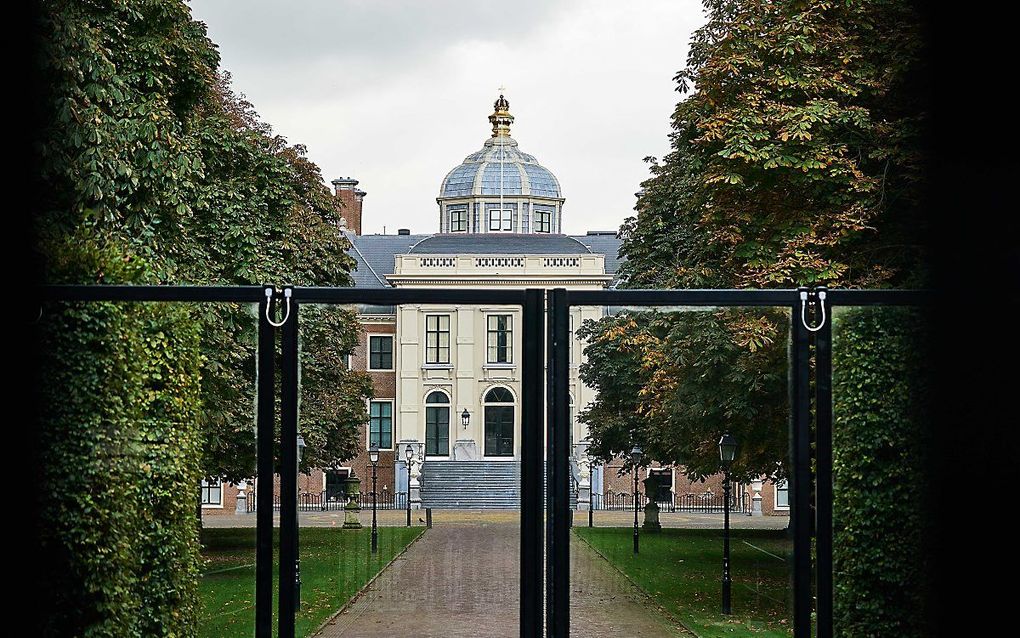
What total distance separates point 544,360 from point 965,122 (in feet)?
18.6

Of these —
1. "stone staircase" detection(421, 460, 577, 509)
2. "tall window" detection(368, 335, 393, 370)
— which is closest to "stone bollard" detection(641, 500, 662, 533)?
"stone staircase" detection(421, 460, 577, 509)

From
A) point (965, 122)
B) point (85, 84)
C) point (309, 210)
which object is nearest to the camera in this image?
point (965, 122)

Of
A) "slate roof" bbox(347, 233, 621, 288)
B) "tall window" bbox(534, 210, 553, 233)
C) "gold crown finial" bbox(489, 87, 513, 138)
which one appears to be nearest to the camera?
"slate roof" bbox(347, 233, 621, 288)

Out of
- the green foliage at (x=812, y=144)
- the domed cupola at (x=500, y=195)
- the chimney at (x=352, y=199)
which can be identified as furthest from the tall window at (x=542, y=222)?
the green foliage at (x=812, y=144)

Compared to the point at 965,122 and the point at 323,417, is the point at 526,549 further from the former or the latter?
the point at 965,122

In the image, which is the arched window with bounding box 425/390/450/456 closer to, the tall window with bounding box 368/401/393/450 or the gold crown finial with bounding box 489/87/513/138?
the tall window with bounding box 368/401/393/450

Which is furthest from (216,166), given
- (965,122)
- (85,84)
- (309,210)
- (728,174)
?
(965,122)

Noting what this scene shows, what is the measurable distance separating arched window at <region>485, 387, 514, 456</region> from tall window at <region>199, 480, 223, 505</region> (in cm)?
95

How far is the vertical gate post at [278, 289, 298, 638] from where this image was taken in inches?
155

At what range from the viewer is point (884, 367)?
13.2 ft

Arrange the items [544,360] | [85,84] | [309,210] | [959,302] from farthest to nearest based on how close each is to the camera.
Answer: [309,210], [85,84], [959,302], [544,360]

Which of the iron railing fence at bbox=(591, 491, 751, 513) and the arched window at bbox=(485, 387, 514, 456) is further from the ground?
the arched window at bbox=(485, 387, 514, 456)

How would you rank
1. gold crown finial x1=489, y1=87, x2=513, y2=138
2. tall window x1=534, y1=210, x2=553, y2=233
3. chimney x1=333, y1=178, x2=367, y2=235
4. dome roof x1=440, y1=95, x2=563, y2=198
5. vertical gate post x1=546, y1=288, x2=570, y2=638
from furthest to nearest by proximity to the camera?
gold crown finial x1=489, y1=87, x2=513, y2=138 < tall window x1=534, y1=210, x2=553, y2=233 < dome roof x1=440, y1=95, x2=563, y2=198 < chimney x1=333, y1=178, x2=367, y2=235 < vertical gate post x1=546, y1=288, x2=570, y2=638

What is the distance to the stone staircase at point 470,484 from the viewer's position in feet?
12.8
